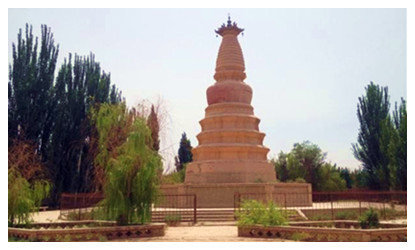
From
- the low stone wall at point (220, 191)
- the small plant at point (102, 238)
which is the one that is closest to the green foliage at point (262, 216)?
the small plant at point (102, 238)

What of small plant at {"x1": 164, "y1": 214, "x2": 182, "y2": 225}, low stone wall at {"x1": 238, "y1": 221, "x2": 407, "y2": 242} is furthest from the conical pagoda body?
low stone wall at {"x1": 238, "y1": 221, "x2": 407, "y2": 242}

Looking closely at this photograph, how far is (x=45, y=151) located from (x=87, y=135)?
11.5ft

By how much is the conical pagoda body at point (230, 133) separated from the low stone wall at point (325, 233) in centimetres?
1088

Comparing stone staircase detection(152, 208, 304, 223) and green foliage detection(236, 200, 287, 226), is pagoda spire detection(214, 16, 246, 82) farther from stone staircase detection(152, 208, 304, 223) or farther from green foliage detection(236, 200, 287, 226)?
green foliage detection(236, 200, 287, 226)

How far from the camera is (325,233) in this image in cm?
1085

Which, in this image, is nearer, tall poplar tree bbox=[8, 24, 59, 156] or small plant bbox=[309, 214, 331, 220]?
small plant bbox=[309, 214, 331, 220]

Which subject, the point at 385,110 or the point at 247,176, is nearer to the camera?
the point at 247,176

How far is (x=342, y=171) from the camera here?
51.2 m

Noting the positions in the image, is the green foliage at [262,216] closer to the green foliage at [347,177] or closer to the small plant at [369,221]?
the small plant at [369,221]

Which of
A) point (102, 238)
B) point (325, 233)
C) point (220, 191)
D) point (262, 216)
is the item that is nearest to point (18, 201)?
point (102, 238)

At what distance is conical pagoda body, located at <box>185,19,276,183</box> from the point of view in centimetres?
2342

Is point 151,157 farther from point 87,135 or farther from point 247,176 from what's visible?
point 87,135

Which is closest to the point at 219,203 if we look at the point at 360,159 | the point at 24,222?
the point at 24,222

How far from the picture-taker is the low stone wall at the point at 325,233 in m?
10.3
